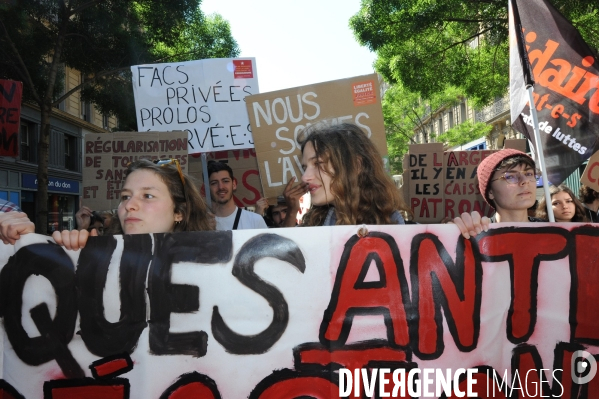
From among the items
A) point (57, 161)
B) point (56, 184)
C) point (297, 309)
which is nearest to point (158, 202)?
point (297, 309)

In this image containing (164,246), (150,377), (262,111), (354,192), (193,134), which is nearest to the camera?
(150,377)

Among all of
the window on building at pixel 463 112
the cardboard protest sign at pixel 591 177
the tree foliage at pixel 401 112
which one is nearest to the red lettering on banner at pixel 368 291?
the cardboard protest sign at pixel 591 177

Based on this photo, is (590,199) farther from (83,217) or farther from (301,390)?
(83,217)

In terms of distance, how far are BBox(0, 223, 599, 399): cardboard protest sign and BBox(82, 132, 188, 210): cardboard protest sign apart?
3.15 m

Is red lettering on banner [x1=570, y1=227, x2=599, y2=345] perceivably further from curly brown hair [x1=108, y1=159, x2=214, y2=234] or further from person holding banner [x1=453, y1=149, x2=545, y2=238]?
curly brown hair [x1=108, y1=159, x2=214, y2=234]

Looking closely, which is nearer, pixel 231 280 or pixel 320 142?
pixel 231 280

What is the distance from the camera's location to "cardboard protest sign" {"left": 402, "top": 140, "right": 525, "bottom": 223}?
6055mm

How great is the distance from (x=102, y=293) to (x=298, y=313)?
2.41 feet

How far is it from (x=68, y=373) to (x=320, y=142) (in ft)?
4.57

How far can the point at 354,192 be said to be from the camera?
8.61 ft

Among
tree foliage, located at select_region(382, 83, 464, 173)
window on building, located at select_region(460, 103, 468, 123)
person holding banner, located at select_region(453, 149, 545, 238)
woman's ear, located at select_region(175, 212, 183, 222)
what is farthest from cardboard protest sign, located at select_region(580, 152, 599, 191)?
window on building, located at select_region(460, 103, 468, 123)

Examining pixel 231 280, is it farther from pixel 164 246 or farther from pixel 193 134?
pixel 193 134

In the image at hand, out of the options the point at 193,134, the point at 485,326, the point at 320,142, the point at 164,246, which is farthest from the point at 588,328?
the point at 193,134

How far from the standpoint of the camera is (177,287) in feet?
7.32
